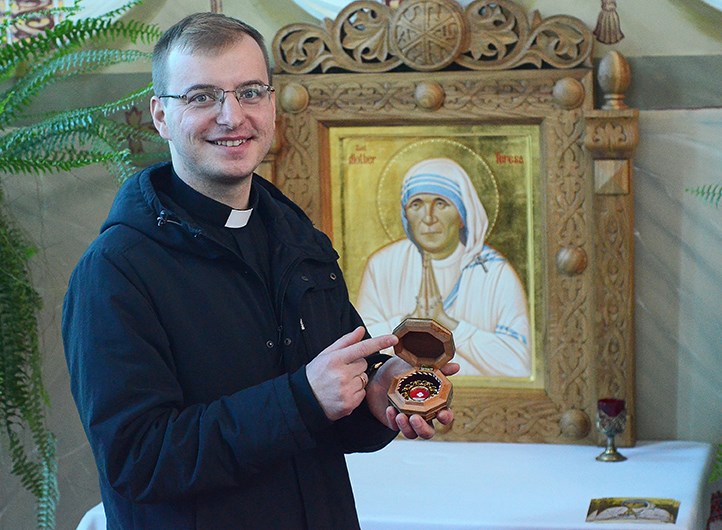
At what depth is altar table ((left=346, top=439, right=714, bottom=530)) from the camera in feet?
8.12

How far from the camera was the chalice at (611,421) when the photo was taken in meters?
2.85

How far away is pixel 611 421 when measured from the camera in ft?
9.36

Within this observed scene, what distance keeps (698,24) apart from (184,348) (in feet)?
6.17

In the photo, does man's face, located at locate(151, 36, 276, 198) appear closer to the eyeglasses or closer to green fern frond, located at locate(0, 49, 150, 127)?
the eyeglasses

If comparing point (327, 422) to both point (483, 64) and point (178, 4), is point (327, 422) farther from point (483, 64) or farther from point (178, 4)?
point (178, 4)

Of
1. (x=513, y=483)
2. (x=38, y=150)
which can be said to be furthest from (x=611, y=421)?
(x=38, y=150)

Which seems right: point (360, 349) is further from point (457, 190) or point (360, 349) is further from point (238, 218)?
point (457, 190)

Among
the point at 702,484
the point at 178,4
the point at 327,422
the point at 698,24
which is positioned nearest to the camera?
the point at 327,422

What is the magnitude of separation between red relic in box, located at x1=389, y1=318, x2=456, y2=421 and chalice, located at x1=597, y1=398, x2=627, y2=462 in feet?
4.01

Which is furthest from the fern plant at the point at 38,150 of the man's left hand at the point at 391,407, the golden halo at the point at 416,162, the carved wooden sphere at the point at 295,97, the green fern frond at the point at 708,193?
the green fern frond at the point at 708,193

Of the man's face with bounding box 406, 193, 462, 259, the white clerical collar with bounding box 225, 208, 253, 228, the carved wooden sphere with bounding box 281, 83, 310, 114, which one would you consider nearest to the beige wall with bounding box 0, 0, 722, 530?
the carved wooden sphere with bounding box 281, 83, 310, 114

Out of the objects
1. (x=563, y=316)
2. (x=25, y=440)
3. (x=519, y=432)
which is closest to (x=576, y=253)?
(x=563, y=316)

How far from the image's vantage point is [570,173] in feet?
9.65

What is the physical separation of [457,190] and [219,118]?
147cm
